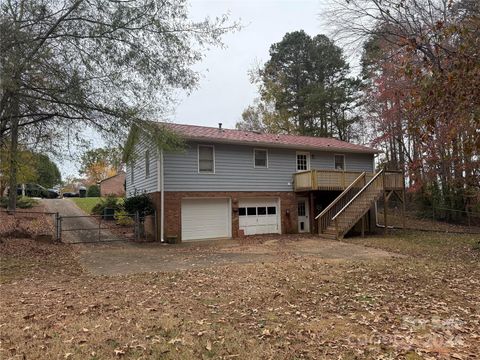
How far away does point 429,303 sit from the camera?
20.3 feet

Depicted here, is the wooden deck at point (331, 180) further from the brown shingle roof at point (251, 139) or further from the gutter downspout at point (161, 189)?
the gutter downspout at point (161, 189)

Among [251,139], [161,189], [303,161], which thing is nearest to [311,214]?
[303,161]

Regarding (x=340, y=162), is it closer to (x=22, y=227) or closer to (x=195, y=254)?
(x=195, y=254)

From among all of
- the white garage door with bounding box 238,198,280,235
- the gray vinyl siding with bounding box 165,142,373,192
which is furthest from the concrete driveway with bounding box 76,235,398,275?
the gray vinyl siding with bounding box 165,142,373,192

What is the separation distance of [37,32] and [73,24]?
0.95 metres

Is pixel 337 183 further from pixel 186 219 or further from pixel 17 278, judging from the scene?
pixel 17 278

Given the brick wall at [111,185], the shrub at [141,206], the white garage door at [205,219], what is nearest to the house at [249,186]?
the white garage door at [205,219]

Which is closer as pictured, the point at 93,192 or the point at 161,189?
the point at 161,189

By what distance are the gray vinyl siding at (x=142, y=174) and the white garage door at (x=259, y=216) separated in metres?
4.30

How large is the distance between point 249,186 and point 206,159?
102 inches

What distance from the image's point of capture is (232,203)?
17.5 meters

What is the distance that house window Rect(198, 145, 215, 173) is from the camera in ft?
55.2

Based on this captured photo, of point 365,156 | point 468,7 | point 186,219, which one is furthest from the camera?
point 365,156

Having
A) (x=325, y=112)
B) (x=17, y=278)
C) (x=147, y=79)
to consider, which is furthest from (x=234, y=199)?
(x=325, y=112)
